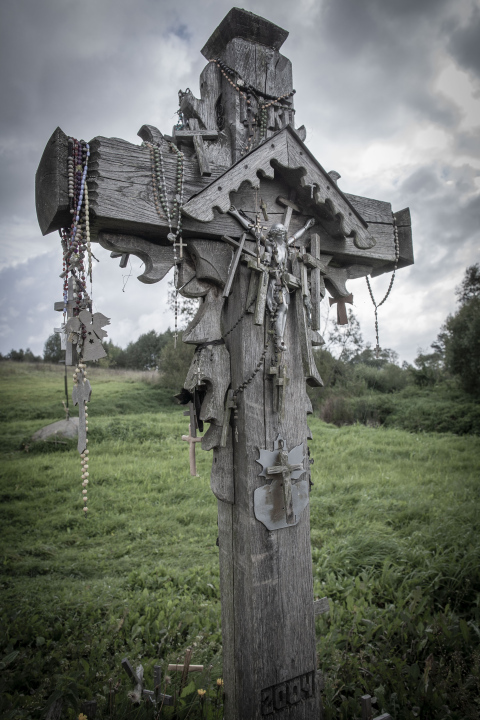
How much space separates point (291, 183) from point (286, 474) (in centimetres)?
176

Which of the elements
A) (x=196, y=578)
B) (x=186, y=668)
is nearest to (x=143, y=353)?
(x=196, y=578)

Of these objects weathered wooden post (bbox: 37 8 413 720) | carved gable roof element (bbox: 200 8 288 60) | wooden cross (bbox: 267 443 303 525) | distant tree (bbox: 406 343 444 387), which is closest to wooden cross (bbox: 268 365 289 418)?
weathered wooden post (bbox: 37 8 413 720)

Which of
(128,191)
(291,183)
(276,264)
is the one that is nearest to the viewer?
(128,191)

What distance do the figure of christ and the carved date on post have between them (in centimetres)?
192

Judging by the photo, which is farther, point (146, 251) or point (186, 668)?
point (186, 668)

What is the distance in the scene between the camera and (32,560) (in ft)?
19.0

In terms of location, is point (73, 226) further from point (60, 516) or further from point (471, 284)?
point (471, 284)

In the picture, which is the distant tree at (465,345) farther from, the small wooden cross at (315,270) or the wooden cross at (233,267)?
the wooden cross at (233,267)

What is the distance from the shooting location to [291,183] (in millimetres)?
2883

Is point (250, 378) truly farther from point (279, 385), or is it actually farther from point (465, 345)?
point (465, 345)

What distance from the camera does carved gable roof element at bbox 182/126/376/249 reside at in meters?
2.48

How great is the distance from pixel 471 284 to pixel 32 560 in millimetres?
17263

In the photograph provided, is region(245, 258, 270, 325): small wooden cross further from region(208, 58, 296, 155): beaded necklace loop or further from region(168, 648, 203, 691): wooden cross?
region(168, 648, 203, 691): wooden cross

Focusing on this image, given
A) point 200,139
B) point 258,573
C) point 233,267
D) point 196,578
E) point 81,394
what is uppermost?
point 200,139
